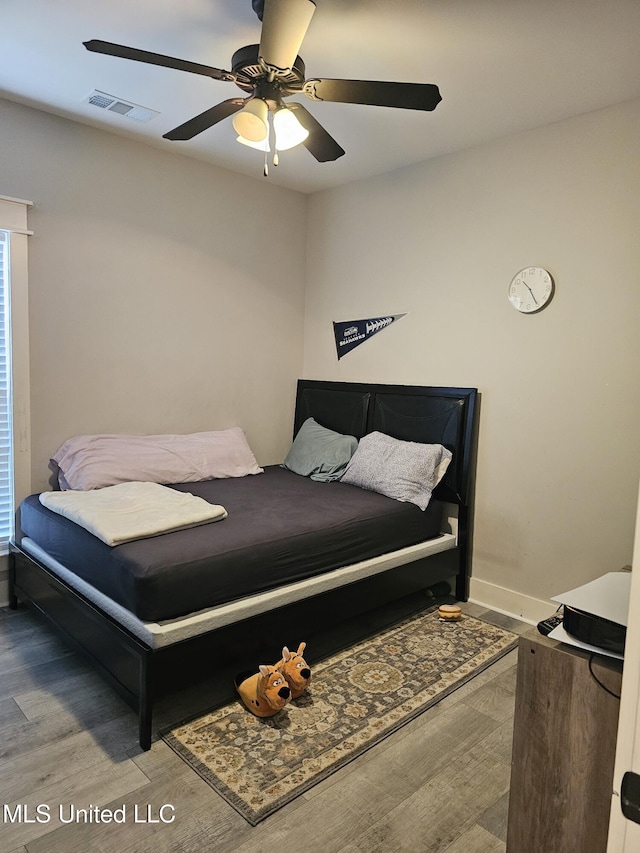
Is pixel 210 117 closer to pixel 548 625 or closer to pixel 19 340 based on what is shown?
pixel 19 340

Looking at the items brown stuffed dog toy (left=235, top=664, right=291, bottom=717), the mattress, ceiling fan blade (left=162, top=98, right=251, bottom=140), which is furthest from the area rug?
ceiling fan blade (left=162, top=98, right=251, bottom=140)

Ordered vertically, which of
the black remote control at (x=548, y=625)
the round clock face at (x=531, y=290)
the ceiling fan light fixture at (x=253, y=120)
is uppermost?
the ceiling fan light fixture at (x=253, y=120)

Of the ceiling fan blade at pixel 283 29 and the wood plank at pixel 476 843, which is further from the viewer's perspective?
the ceiling fan blade at pixel 283 29

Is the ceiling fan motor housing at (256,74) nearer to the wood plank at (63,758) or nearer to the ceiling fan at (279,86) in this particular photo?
the ceiling fan at (279,86)

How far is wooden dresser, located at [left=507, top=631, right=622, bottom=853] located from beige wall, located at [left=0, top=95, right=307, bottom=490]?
2.85 metres

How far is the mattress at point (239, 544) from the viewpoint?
2184 mm

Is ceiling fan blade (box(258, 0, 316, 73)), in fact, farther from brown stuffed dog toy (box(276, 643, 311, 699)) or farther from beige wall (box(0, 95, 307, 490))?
brown stuffed dog toy (box(276, 643, 311, 699))

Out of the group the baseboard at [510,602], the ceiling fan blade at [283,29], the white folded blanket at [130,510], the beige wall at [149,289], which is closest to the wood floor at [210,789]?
the white folded blanket at [130,510]

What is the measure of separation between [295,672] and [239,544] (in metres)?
0.56

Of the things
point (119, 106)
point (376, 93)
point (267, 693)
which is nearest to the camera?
point (376, 93)

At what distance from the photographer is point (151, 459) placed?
341cm

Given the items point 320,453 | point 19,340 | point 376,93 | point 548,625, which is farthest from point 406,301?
point 548,625

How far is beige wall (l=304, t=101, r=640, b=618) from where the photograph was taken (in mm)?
2842

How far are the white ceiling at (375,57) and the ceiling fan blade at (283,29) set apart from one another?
293mm
